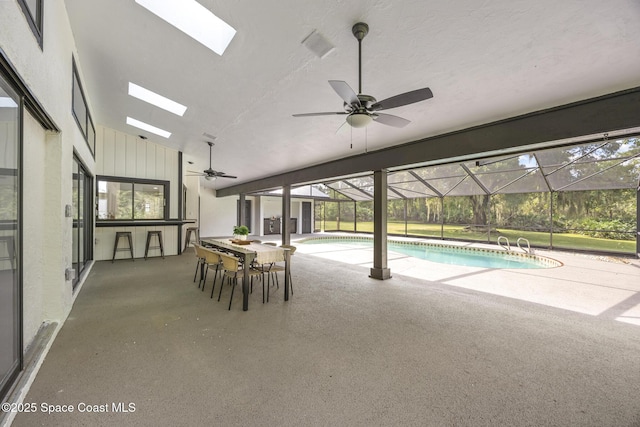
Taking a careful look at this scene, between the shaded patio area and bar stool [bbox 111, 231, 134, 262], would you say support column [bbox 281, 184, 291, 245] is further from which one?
the shaded patio area

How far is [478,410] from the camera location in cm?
169

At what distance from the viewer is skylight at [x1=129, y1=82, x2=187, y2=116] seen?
4383mm

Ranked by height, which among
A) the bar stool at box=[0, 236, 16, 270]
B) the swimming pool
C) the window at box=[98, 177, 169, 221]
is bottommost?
the swimming pool

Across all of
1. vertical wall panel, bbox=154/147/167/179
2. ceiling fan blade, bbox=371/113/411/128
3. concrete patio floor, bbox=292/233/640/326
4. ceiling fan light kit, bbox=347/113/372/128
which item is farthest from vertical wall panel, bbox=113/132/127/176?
ceiling fan blade, bbox=371/113/411/128

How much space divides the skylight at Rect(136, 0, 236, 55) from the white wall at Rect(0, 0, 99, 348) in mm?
864

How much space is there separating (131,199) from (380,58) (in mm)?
7054

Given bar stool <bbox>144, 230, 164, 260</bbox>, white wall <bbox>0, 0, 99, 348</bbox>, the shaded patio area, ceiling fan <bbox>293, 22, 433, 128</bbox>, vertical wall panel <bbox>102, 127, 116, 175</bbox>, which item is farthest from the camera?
bar stool <bbox>144, 230, 164, 260</bbox>

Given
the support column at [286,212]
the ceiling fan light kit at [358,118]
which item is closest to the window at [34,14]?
the ceiling fan light kit at [358,118]

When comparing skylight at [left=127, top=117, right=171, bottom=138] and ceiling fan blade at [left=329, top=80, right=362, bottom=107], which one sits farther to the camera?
skylight at [left=127, top=117, right=171, bottom=138]

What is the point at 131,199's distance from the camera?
682cm

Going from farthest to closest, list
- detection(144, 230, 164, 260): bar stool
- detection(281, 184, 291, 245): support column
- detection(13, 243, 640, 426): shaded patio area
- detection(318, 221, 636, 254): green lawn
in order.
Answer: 1. detection(318, 221, 636, 254): green lawn
2. detection(281, 184, 291, 245): support column
3. detection(144, 230, 164, 260): bar stool
4. detection(13, 243, 640, 426): shaded patio area

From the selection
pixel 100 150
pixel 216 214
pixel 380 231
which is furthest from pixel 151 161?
pixel 216 214

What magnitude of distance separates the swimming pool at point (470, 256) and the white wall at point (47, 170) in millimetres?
7618

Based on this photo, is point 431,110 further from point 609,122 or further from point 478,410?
point 478,410
